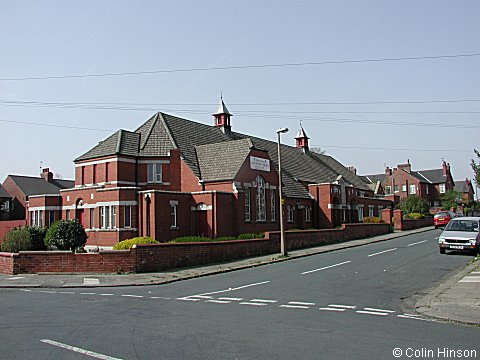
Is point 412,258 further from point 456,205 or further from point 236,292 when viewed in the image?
point 456,205

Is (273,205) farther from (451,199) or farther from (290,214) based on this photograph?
(451,199)

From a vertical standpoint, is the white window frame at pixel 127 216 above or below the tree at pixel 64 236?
above

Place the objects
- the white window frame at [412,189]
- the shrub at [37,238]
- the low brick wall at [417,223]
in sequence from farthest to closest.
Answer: the white window frame at [412,189] < the low brick wall at [417,223] < the shrub at [37,238]

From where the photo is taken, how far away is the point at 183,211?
1331 inches

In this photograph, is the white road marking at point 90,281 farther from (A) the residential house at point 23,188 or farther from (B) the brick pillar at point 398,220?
(A) the residential house at point 23,188

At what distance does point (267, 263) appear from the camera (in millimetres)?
24062

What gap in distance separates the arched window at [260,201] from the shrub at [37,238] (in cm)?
1489

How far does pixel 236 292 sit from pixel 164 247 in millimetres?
7825

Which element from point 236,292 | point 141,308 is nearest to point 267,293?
point 236,292

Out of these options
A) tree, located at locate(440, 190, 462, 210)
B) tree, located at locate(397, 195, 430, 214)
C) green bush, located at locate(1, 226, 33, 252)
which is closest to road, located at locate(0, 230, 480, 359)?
green bush, located at locate(1, 226, 33, 252)

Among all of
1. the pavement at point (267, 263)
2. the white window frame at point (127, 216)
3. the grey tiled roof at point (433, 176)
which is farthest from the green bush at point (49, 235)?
the grey tiled roof at point (433, 176)

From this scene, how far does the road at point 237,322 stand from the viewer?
7613 mm

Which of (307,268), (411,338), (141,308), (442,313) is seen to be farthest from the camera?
(307,268)

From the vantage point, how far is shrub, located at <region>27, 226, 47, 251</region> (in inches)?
1202
